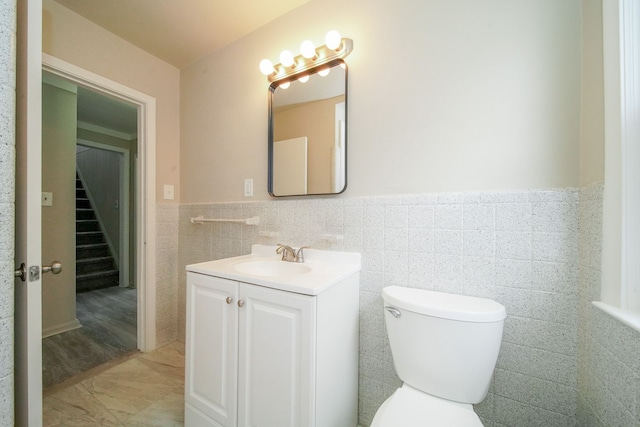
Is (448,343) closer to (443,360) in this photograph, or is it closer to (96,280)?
(443,360)

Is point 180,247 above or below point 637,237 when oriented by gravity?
below

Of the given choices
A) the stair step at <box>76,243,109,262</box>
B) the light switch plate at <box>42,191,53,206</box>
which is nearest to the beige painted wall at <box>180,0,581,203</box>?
the light switch plate at <box>42,191,53,206</box>

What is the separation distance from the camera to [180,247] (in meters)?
2.05

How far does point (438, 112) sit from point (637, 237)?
2.44ft

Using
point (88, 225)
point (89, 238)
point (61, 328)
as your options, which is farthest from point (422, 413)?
point (88, 225)

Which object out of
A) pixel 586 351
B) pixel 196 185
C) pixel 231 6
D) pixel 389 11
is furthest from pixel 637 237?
pixel 196 185

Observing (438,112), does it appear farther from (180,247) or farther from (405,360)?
(180,247)

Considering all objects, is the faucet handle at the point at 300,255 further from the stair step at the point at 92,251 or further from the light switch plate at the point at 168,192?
the stair step at the point at 92,251

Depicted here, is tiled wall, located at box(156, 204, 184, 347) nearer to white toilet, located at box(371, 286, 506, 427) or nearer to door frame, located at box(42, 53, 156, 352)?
door frame, located at box(42, 53, 156, 352)

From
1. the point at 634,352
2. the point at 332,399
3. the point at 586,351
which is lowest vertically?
the point at 332,399

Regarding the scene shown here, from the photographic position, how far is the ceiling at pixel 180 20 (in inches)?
57.2

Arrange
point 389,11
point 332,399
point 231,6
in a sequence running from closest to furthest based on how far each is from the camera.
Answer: point 332,399 → point 389,11 → point 231,6

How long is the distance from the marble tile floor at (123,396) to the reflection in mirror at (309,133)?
1.32 meters

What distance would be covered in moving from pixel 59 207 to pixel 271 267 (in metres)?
2.28
